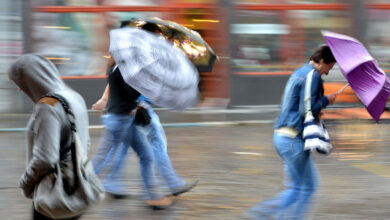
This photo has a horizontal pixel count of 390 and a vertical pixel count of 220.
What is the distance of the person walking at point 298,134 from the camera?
511 cm

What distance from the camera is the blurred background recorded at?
12906mm

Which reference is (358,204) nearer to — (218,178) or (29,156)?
(218,178)

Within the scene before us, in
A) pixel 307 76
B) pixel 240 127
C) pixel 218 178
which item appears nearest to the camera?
pixel 307 76

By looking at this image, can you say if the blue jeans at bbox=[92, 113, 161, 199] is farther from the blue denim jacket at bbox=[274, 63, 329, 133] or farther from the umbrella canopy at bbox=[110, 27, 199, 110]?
the blue denim jacket at bbox=[274, 63, 329, 133]

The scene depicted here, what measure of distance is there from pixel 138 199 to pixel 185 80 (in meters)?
2.19

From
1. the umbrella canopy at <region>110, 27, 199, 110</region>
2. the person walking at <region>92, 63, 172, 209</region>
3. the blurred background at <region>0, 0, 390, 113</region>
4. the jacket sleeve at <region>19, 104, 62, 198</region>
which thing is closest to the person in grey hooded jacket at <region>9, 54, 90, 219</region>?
the jacket sleeve at <region>19, 104, 62, 198</region>

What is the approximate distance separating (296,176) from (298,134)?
332 millimetres

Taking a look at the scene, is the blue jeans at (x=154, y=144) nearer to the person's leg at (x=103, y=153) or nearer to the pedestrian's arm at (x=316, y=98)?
the person's leg at (x=103, y=153)

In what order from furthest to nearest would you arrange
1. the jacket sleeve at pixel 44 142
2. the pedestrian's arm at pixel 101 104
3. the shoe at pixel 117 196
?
1. the shoe at pixel 117 196
2. the pedestrian's arm at pixel 101 104
3. the jacket sleeve at pixel 44 142

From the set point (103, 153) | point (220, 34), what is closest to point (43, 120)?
point (103, 153)

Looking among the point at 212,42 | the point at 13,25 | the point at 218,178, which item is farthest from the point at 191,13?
the point at 218,178

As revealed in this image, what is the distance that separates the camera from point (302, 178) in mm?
5195

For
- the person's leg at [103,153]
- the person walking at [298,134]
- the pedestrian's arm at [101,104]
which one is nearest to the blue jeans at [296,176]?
the person walking at [298,134]

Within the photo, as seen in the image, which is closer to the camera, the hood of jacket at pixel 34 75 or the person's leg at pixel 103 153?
the hood of jacket at pixel 34 75
